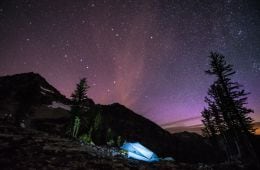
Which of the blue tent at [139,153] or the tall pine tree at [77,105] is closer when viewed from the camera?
the blue tent at [139,153]

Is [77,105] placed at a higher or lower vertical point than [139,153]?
higher

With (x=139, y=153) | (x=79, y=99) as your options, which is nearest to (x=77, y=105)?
(x=79, y=99)

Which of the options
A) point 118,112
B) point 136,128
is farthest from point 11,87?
point 136,128

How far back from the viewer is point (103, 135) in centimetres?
6069

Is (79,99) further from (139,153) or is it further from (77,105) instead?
(139,153)

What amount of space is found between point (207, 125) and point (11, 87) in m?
95.1

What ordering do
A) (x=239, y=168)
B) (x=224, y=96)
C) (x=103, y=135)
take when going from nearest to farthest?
(x=239, y=168) → (x=224, y=96) → (x=103, y=135)

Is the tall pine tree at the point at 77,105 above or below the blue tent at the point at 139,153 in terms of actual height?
above

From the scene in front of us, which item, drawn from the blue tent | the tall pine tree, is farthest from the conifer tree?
the blue tent

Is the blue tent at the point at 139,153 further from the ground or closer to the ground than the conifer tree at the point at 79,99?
closer to the ground

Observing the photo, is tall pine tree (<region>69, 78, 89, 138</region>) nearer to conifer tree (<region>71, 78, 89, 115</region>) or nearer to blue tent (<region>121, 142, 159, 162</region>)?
conifer tree (<region>71, 78, 89, 115</region>)

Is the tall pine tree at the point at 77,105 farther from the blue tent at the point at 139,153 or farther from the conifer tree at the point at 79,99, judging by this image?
the blue tent at the point at 139,153

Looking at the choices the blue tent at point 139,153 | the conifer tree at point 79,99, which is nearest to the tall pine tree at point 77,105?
the conifer tree at point 79,99

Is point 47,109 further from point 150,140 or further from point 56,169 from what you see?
point 56,169
